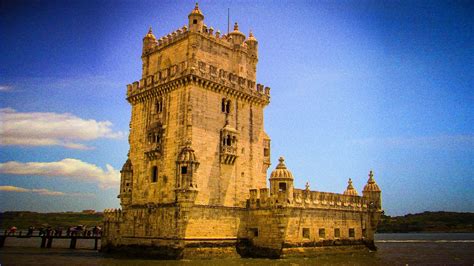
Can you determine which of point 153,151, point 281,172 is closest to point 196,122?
point 153,151

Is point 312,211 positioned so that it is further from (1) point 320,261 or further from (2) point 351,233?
(2) point 351,233

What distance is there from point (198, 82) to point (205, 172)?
22.3ft

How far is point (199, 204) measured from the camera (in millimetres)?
29750

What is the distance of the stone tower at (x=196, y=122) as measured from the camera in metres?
30.7

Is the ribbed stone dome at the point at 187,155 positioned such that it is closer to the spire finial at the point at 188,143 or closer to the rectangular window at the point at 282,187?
the spire finial at the point at 188,143

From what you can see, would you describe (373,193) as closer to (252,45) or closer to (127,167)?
(252,45)

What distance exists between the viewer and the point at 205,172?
30.9 metres

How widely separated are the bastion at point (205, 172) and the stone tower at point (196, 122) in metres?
0.08

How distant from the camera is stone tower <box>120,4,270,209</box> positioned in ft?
101

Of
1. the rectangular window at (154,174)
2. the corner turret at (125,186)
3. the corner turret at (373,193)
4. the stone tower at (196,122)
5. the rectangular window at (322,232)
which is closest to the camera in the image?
the stone tower at (196,122)

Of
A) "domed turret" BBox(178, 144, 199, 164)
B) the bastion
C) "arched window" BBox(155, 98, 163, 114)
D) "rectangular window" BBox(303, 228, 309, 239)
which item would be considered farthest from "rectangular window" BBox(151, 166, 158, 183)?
"rectangular window" BBox(303, 228, 309, 239)

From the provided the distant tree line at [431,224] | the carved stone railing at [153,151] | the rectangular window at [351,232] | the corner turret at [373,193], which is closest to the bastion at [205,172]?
the carved stone railing at [153,151]

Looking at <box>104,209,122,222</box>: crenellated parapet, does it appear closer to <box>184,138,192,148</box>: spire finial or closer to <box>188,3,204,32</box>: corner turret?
<box>184,138,192,148</box>: spire finial

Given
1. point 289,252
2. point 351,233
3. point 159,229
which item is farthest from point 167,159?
point 351,233
